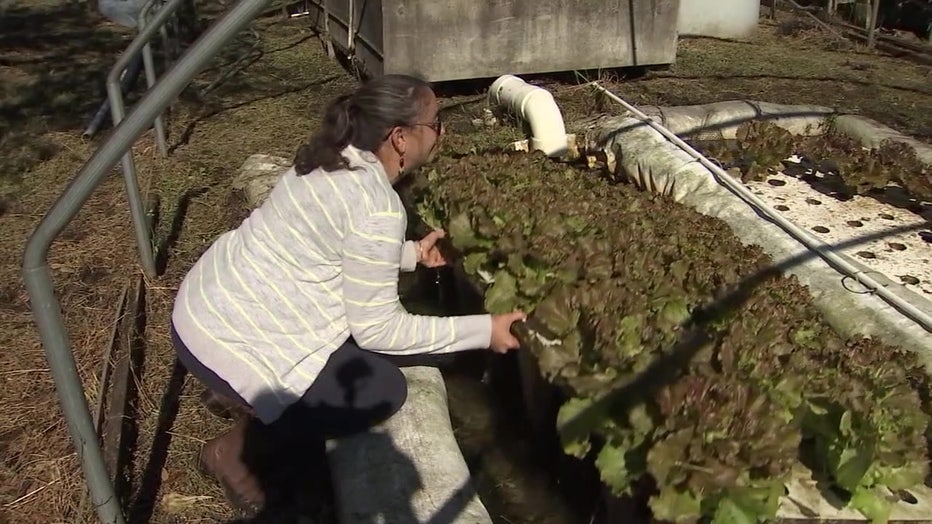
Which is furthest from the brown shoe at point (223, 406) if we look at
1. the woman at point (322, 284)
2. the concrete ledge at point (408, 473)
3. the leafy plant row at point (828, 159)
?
the leafy plant row at point (828, 159)

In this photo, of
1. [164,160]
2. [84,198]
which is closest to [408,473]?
[84,198]

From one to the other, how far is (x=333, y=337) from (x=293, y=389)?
0.64 ft

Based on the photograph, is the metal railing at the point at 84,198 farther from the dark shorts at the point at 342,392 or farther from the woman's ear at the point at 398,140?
the woman's ear at the point at 398,140

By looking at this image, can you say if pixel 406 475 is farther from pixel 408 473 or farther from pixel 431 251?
pixel 431 251

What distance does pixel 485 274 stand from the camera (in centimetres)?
325

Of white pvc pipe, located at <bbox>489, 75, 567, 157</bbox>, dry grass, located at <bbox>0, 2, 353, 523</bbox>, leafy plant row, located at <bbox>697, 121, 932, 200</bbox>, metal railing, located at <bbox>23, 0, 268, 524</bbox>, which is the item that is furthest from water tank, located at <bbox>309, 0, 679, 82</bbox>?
metal railing, located at <bbox>23, 0, 268, 524</bbox>

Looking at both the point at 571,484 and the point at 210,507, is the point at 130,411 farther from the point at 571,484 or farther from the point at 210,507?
the point at 571,484

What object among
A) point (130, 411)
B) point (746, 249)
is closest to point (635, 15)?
point (746, 249)

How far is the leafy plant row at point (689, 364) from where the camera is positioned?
2.06 meters

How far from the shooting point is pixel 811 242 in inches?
144

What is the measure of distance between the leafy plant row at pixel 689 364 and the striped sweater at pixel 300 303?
0.38 m

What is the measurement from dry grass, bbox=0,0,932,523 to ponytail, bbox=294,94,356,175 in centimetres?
123

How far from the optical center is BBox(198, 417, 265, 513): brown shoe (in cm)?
278

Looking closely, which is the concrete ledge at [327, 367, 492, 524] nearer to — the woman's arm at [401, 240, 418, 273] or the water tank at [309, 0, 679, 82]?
the woman's arm at [401, 240, 418, 273]
